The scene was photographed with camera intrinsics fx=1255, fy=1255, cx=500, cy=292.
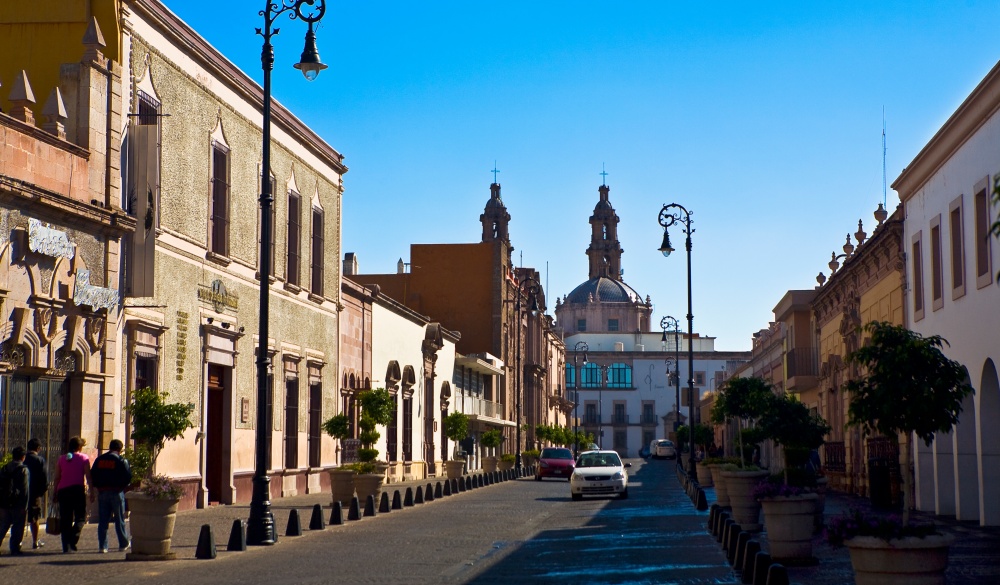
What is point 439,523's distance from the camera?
78.0ft

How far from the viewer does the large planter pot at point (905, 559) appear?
32.8 feet

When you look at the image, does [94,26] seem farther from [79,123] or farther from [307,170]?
[307,170]

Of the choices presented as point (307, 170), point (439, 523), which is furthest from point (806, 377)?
point (439, 523)

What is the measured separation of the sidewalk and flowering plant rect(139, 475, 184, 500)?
7.54 meters

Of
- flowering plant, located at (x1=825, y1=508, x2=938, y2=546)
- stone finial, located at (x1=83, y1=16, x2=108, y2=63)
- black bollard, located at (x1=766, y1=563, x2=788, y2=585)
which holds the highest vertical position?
stone finial, located at (x1=83, y1=16, x2=108, y2=63)

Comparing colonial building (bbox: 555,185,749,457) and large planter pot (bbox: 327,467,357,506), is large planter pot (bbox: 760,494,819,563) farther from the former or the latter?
colonial building (bbox: 555,185,749,457)

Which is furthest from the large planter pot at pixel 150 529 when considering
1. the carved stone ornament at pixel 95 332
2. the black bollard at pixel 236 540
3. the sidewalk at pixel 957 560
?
the sidewalk at pixel 957 560

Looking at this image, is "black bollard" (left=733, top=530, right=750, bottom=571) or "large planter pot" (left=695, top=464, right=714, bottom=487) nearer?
"black bollard" (left=733, top=530, right=750, bottom=571)

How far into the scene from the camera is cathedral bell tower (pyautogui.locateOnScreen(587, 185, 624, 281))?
144 metres

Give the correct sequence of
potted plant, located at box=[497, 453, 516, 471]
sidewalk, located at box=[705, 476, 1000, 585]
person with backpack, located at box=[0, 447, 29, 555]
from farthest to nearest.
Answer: potted plant, located at box=[497, 453, 516, 471]
person with backpack, located at box=[0, 447, 29, 555]
sidewalk, located at box=[705, 476, 1000, 585]

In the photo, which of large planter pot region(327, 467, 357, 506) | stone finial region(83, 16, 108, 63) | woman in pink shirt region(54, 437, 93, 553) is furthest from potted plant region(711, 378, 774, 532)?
stone finial region(83, 16, 108, 63)

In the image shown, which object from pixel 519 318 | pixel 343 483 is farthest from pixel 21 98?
pixel 519 318

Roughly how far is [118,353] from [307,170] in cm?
1301

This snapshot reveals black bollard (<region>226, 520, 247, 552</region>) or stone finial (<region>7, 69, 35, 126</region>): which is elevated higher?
stone finial (<region>7, 69, 35, 126</region>)
